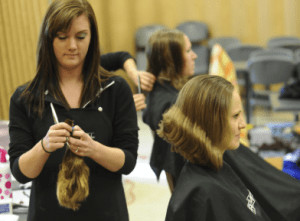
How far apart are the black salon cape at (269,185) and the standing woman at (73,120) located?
0.55m

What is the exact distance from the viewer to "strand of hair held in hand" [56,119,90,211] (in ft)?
4.57

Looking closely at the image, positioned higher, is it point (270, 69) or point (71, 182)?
point (71, 182)


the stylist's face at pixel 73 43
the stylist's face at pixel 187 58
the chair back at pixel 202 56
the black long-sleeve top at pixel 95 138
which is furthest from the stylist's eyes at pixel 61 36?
the chair back at pixel 202 56

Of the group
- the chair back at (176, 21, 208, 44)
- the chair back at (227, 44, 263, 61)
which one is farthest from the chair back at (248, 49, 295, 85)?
the chair back at (176, 21, 208, 44)

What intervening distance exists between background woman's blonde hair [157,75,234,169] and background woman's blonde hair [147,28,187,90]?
1.06 m

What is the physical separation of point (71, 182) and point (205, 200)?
0.40 metres

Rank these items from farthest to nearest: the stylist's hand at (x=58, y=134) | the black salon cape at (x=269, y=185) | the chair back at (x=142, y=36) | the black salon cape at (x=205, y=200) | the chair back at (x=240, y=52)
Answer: the chair back at (x=142, y=36) → the chair back at (x=240, y=52) → the black salon cape at (x=269, y=185) → the black salon cape at (x=205, y=200) → the stylist's hand at (x=58, y=134)

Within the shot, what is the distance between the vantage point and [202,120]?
1.44m

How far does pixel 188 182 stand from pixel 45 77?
0.55m

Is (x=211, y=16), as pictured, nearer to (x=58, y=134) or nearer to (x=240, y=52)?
(x=240, y=52)

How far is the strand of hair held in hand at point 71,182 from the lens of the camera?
139 centimetres

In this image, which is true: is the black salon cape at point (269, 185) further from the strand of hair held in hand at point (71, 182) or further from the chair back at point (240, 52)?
the chair back at point (240, 52)

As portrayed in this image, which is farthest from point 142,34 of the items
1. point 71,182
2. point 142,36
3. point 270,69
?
point 71,182

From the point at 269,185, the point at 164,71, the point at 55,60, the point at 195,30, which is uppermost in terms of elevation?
A: the point at 55,60
